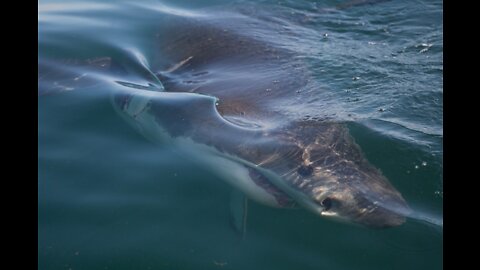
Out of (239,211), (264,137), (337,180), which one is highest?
(264,137)

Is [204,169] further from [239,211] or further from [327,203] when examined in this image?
[327,203]

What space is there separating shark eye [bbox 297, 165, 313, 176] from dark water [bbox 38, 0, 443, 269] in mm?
460

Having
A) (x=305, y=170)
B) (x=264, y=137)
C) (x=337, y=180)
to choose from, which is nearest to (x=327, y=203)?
(x=337, y=180)

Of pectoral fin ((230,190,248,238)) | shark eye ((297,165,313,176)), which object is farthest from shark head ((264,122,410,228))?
pectoral fin ((230,190,248,238))

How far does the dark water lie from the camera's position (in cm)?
303

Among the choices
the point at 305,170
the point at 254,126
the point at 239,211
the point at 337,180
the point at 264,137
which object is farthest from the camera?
the point at 254,126

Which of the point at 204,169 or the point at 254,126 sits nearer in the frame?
the point at 204,169

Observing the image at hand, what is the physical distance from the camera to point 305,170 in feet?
13.0

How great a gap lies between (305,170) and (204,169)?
2.48 feet

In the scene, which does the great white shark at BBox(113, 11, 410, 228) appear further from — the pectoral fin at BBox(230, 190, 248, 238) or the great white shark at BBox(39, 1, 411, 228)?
the pectoral fin at BBox(230, 190, 248, 238)

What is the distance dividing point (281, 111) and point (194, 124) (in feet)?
2.51

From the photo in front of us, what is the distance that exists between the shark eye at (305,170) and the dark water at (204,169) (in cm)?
46

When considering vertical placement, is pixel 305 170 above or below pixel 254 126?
below

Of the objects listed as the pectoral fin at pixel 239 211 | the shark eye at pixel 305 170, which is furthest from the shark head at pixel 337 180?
the pectoral fin at pixel 239 211
